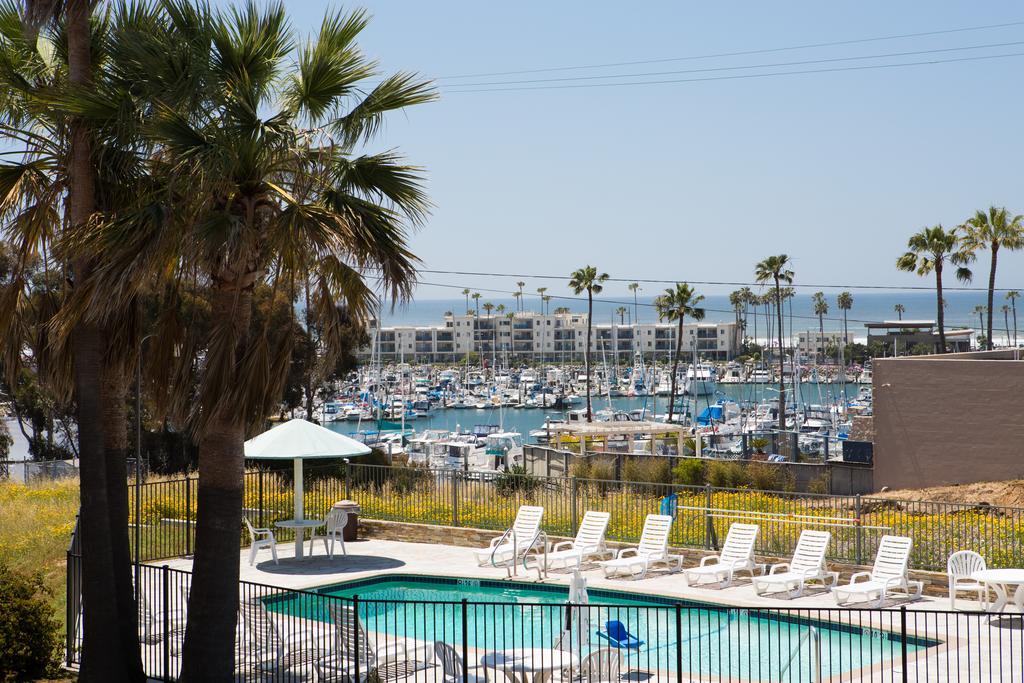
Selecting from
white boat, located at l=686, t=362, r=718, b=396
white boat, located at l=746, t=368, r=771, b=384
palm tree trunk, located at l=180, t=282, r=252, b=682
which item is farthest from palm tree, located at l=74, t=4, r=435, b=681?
white boat, located at l=746, t=368, r=771, b=384

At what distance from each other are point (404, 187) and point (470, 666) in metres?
5.92

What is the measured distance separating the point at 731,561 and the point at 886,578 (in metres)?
2.70

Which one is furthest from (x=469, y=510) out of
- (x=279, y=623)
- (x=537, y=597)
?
(x=279, y=623)

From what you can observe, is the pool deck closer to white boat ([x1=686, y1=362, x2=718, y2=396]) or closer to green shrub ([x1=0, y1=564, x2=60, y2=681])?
green shrub ([x1=0, y1=564, x2=60, y2=681])

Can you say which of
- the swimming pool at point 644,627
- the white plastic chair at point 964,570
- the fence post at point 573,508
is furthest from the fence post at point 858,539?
the fence post at point 573,508

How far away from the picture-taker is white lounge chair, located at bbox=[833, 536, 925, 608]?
56.0ft

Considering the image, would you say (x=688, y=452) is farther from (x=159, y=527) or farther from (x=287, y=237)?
(x=287, y=237)

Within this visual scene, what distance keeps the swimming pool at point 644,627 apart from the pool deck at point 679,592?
0.20 metres

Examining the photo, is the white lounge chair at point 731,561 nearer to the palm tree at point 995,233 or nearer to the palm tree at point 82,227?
the palm tree at point 82,227

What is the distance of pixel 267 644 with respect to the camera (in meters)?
14.1

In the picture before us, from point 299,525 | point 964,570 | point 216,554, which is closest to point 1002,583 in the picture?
point 964,570

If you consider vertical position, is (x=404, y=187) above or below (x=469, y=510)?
above

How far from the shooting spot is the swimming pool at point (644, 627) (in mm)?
13430

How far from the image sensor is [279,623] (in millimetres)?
15305
